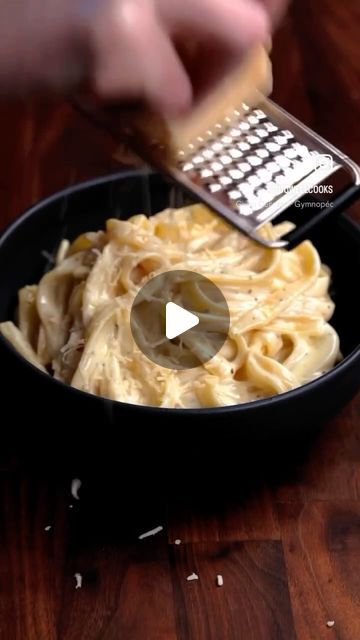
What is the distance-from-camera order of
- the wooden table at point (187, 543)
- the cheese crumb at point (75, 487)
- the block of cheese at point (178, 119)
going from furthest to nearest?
the cheese crumb at point (75, 487), the wooden table at point (187, 543), the block of cheese at point (178, 119)

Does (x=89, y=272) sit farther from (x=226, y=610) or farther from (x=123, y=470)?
(x=226, y=610)

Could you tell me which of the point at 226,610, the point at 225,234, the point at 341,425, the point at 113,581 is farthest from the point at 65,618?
the point at 225,234

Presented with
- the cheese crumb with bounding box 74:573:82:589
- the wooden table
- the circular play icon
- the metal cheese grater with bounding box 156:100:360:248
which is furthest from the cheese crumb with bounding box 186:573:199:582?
the metal cheese grater with bounding box 156:100:360:248

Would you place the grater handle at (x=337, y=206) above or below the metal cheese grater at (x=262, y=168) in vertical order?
below

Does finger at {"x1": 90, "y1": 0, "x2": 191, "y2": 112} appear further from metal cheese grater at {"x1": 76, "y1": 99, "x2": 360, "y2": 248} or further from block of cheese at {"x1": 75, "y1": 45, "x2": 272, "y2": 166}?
metal cheese grater at {"x1": 76, "y1": 99, "x2": 360, "y2": 248}

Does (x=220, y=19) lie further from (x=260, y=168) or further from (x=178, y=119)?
(x=260, y=168)

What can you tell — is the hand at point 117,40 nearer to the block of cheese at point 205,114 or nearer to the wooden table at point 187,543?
the block of cheese at point 205,114

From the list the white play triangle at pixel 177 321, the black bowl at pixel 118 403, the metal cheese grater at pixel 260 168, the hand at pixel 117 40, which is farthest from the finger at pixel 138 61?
the white play triangle at pixel 177 321

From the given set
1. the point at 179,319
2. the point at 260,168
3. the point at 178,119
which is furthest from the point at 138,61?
the point at 179,319
